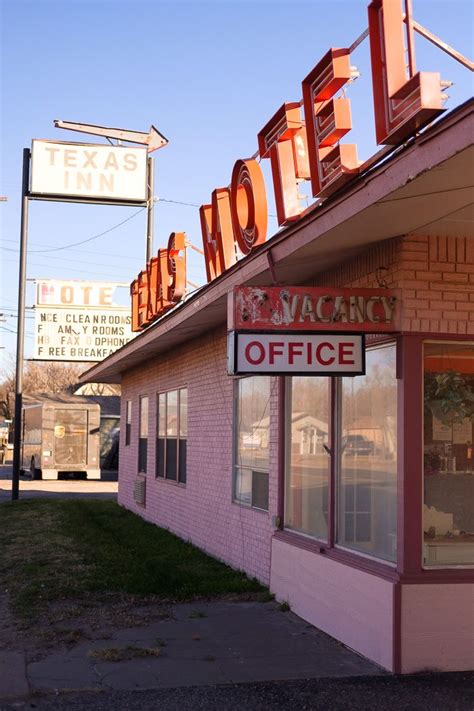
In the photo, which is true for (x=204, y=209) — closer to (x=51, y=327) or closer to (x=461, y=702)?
(x=461, y=702)

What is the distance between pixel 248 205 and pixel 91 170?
1727 cm

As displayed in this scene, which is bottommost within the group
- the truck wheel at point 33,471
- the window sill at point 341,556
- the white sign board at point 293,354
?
the truck wheel at point 33,471

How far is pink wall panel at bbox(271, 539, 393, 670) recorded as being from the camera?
22.9 ft

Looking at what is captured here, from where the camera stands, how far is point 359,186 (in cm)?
604

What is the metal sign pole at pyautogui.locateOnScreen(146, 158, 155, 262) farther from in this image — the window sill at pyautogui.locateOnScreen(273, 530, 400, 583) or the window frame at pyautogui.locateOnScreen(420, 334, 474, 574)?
the window frame at pyautogui.locateOnScreen(420, 334, 474, 574)

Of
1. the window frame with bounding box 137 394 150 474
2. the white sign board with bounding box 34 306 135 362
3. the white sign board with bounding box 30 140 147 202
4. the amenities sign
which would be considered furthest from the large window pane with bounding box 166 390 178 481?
the white sign board with bounding box 34 306 135 362

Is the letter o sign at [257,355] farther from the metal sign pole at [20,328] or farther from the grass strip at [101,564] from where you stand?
the metal sign pole at [20,328]

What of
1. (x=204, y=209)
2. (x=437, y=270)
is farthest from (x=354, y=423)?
(x=204, y=209)

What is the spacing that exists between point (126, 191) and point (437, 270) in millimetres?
19835

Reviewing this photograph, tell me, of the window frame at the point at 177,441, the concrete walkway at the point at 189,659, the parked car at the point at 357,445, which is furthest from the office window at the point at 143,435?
the parked car at the point at 357,445

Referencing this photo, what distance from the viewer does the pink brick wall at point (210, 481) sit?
10.6 m

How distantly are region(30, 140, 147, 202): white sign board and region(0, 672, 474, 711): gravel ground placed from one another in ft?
66.2

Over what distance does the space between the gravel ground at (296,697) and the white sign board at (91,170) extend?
20.2 meters

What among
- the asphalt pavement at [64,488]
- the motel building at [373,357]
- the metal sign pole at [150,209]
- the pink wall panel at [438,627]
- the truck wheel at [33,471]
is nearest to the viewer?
the motel building at [373,357]
